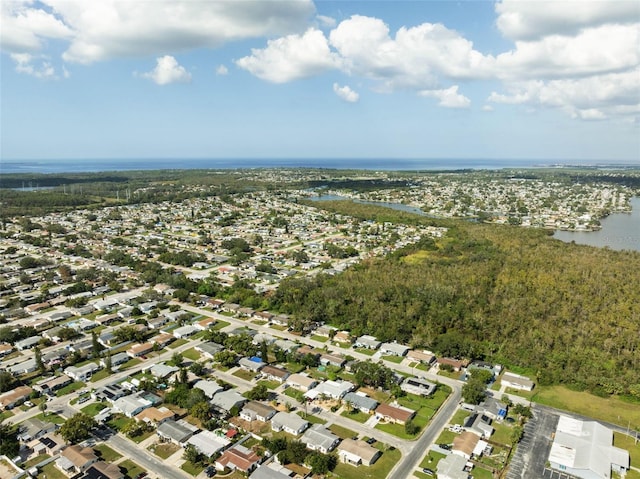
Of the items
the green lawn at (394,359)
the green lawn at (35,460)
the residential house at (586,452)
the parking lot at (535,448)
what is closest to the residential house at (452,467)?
the parking lot at (535,448)

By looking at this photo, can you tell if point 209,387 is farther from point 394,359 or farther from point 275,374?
point 394,359

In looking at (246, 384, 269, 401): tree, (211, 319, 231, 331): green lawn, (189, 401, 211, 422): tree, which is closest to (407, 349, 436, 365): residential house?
(246, 384, 269, 401): tree

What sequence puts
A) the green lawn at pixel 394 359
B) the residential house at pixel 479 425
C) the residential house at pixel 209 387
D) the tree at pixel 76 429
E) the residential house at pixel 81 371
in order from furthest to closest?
the green lawn at pixel 394 359, the residential house at pixel 81 371, the residential house at pixel 209 387, the residential house at pixel 479 425, the tree at pixel 76 429

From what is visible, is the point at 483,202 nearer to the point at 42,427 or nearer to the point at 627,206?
the point at 627,206

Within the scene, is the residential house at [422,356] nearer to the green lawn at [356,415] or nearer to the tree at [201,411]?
the green lawn at [356,415]

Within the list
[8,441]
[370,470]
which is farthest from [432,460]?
[8,441]

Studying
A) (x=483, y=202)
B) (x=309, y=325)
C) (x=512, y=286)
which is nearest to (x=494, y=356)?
(x=512, y=286)
